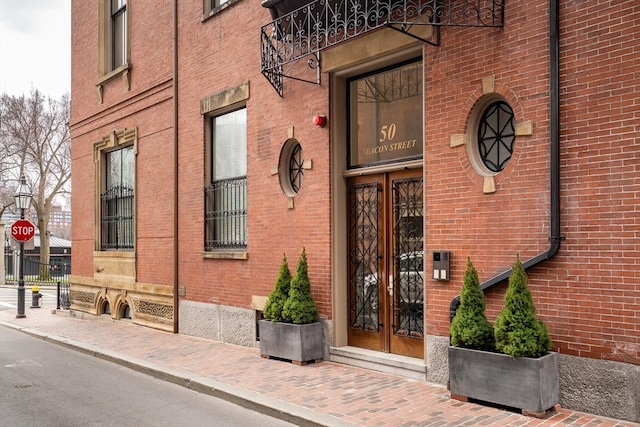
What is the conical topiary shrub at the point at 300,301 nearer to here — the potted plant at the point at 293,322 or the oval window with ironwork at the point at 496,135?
the potted plant at the point at 293,322

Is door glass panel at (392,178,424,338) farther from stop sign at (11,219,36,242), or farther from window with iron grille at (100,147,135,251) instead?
stop sign at (11,219,36,242)

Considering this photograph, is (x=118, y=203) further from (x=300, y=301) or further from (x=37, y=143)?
(x=37, y=143)

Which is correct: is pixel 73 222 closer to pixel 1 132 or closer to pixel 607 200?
pixel 607 200

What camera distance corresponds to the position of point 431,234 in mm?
7750

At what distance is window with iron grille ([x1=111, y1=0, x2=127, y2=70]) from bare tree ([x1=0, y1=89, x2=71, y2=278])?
A: 83.9 feet

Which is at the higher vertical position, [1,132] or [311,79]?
[1,132]

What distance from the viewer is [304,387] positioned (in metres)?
7.66

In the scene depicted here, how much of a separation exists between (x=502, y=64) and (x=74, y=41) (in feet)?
48.2

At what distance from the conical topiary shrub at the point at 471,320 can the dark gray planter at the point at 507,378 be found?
12cm

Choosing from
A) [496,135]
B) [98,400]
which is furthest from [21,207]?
[496,135]

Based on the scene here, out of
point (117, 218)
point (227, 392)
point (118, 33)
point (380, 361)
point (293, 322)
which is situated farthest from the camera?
point (118, 33)

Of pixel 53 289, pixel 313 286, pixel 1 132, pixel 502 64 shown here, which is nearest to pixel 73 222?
pixel 313 286

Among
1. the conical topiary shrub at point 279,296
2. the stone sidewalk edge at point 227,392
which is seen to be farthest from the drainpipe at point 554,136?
the conical topiary shrub at point 279,296

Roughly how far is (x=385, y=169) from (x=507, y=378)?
3566 millimetres
